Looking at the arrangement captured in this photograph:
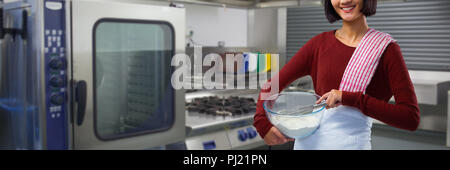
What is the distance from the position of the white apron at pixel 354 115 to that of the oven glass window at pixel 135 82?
1.39m

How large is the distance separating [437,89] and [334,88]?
13.9ft

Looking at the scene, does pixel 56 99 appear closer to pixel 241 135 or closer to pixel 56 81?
pixel 56 81

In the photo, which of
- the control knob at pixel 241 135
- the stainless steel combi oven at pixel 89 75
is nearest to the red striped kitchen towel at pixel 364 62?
the stainless steel combi oven at pixel 89 75

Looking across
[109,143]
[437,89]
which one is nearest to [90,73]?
[109,143]

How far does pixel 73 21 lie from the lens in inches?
73.9

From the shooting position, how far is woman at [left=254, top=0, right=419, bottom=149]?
88 centimetres

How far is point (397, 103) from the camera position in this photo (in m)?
0.88

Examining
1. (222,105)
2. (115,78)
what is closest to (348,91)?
(115,78)

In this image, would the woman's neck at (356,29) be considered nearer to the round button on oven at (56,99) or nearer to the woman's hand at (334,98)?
the woman's hand at (334,98)

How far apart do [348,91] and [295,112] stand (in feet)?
0.44

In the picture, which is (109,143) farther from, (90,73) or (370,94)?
(370,94)

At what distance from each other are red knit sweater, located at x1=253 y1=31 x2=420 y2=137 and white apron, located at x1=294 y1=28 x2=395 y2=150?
25 millimetres

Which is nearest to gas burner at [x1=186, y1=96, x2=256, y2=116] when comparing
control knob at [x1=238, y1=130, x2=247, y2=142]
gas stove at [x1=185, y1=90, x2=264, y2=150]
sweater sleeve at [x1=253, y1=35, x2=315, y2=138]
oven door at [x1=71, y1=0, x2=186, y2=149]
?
gas stove at [x1=185, y1=90, x2=264, y2=150]

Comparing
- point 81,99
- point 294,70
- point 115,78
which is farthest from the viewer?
point 115,78
